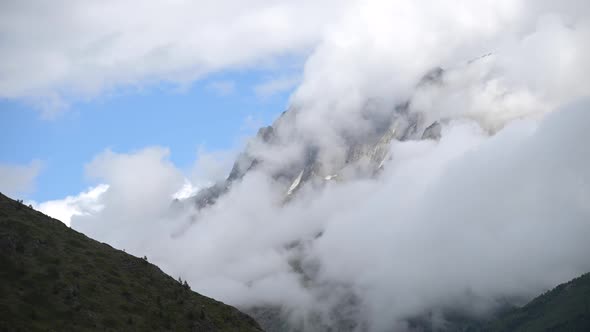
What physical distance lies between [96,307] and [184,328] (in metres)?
15.1

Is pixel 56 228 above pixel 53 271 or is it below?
above

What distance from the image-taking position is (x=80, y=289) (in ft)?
291

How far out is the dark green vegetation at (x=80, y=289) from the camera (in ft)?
261

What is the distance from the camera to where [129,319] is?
87062 mm

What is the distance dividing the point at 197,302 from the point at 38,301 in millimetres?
32512

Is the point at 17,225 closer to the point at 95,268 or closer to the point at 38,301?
the point at 95,268

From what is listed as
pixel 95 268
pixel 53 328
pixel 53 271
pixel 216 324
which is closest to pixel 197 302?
pixel 216 324

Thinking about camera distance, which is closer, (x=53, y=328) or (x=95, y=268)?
(x=53, y=328)

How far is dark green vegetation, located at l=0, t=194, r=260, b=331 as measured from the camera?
79681 mm

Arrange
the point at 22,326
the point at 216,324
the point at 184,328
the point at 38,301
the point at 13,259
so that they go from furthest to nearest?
the point at 216,324, the point at 184,328, the point at 13,259, the point at 38,301, the point at 22,326

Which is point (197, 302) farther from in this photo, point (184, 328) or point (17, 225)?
point (17, 225)

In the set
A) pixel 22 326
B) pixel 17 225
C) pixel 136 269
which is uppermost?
pixel 17 225

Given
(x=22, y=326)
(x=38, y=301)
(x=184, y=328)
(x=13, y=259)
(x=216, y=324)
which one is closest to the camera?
(x=22, y=326)

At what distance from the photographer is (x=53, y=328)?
76562 mm
